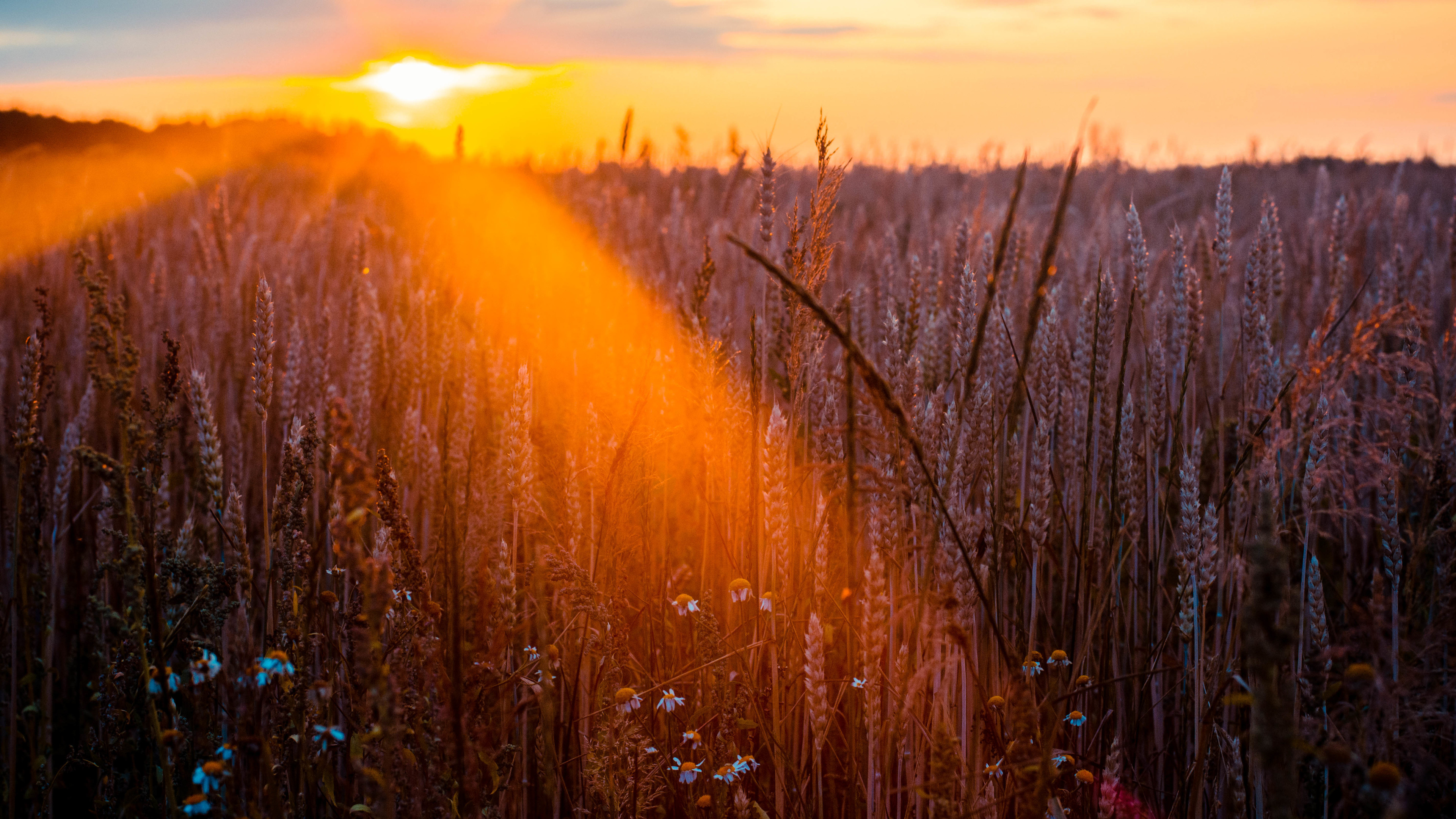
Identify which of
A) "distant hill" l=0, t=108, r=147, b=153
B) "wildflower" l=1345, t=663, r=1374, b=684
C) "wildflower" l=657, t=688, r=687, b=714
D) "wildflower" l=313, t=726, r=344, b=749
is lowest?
"wildflower" l=657, t=688, r=687, b=714

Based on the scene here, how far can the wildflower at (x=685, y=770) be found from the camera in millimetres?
1545

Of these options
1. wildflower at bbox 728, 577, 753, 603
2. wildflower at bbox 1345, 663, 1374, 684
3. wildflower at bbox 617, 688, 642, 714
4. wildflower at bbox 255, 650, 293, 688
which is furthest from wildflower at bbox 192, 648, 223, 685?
wildflower at bbox 1345, 663, 1374, 684

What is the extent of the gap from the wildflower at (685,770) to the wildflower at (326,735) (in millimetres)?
589

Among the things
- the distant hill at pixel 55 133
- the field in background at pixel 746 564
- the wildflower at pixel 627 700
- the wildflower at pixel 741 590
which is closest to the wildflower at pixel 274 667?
the field in background at pixel 746 564

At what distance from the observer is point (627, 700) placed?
57.0 inches

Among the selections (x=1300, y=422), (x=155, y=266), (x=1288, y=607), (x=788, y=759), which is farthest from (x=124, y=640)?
(x=155, y=266)

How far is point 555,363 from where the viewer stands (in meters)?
2.64

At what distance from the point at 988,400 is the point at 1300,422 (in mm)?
671

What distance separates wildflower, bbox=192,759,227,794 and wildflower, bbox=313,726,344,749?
145mm

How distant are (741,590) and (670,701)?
0.26m

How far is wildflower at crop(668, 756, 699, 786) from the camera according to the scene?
1.54 metres

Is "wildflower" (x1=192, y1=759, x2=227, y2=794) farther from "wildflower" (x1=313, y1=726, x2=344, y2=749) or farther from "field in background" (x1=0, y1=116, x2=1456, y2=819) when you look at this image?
"wildflower" (x1=313, y1=726, x2=344, y2=749)

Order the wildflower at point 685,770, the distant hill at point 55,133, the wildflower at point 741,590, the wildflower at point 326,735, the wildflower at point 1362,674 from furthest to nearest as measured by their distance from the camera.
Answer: the distant hill at point 55,133 < the wildflower at point 741,590 < the wildflower at point 685,770 < the wildflower at point 326,735 < the wildflower at point 1362,674

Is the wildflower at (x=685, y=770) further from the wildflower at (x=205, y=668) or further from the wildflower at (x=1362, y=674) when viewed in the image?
the wildflower at (x=1362, y=674)
